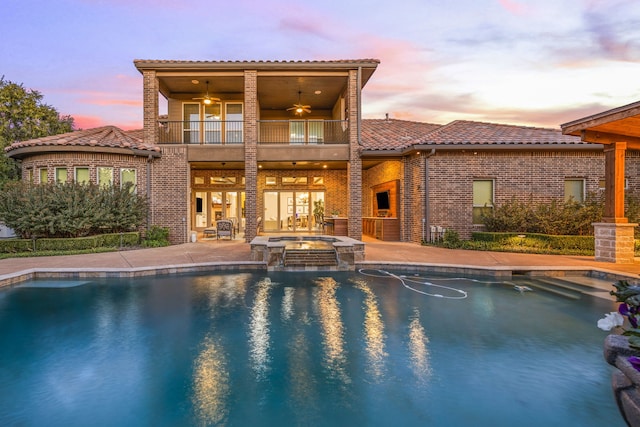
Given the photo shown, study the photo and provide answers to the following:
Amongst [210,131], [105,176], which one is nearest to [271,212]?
[210,131]

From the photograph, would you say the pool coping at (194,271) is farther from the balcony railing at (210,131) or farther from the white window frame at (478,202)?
the balcony railing at (210,131)

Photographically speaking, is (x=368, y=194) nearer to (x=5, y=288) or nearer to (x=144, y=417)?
(x=5, y=288)

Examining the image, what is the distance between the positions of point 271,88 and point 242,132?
7.86 feet

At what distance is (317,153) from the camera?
47.0ft

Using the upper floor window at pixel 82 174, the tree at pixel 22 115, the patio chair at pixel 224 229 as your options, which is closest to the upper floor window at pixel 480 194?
the patio chair at pixel 224 229

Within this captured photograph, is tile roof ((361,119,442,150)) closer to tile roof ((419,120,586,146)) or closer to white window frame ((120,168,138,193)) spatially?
tile roof ((419,120,586,146))

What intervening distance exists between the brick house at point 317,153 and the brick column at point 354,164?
0.04 metres

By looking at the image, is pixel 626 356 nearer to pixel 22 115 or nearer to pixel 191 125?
pixel 191 125

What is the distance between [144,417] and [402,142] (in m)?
13.5

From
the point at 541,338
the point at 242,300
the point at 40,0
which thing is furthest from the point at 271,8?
the point at 541,338

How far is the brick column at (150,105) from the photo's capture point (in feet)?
45.0

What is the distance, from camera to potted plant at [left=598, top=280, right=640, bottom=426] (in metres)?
1.73

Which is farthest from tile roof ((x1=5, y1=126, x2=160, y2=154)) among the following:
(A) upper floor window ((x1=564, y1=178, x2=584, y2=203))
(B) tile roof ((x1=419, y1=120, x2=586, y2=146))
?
(A) upper floor window ((x1=564, y1=178, x2=584, y2=203))

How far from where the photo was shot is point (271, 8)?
13273mm
